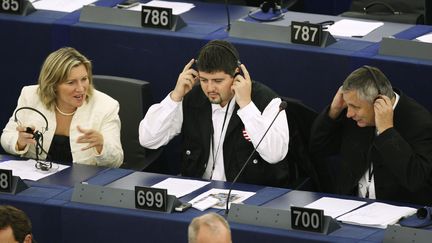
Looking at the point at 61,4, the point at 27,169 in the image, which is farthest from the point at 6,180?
the point at 61,4

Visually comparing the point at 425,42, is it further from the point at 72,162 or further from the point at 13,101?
the point at 13,101

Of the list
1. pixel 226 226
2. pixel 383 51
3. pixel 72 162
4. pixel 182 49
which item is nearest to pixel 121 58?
pixel 182 49

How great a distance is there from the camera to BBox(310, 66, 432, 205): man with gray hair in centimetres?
698

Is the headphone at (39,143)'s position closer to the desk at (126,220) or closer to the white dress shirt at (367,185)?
the desk at (126,220)

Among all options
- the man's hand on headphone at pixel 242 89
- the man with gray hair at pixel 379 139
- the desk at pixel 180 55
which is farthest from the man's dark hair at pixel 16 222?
the desk at pixel 180 55

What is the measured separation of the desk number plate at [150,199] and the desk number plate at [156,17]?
1742mm

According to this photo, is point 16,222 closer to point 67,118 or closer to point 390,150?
point 67,118

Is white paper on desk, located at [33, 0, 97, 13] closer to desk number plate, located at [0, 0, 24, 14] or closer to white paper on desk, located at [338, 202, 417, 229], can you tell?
desk number plate, located at [0, 0, 24, 14]

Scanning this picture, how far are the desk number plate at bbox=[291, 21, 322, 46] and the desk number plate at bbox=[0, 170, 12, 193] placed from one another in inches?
71.4

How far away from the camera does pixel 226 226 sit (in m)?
5.87

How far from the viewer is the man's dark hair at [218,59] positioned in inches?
286

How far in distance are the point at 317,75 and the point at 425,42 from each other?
0.60 metres

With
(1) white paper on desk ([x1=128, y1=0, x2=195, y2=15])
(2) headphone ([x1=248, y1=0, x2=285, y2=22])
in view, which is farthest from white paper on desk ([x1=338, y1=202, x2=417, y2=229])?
(1) white paper on desk ([x1=128, y1=0, x2=195, y2=15])

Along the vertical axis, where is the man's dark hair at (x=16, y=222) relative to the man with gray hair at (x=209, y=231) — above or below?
below
